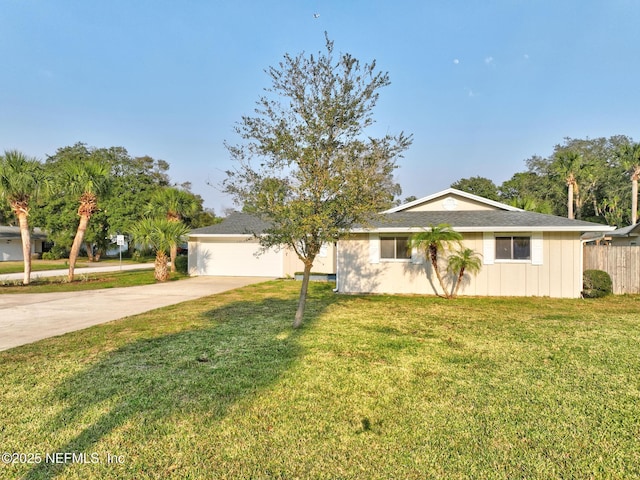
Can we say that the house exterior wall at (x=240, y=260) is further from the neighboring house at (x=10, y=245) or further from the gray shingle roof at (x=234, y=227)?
the neighboring house at (x=10, y=245)

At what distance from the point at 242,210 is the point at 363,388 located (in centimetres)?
392

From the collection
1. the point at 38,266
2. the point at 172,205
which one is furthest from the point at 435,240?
the point at 38,266

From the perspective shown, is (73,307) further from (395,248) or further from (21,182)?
(395,248)

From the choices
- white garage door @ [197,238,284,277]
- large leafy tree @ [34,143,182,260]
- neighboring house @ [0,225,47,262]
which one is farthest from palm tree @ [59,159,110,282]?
neighboring house @ [0,225,47,262]

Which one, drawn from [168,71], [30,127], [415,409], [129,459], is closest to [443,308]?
[415,409]

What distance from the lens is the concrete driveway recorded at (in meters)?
6.64

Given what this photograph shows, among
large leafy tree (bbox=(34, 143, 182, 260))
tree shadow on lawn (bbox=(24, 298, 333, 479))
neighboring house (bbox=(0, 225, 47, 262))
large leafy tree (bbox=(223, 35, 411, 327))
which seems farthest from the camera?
neighboring house (bbox=(0, 225, 47, 262))

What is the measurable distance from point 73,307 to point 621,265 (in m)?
16.8

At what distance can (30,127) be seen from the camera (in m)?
20.2

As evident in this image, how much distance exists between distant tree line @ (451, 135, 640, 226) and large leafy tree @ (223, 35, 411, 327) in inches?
A: 861

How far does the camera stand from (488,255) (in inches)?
450

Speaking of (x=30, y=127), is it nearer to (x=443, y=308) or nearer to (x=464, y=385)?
(x=443, y=308)

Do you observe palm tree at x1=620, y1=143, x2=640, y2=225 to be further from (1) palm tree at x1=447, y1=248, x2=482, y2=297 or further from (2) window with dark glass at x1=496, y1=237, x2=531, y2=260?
(1) palm tree at x1=447, y1=248, x2=482, y2=297

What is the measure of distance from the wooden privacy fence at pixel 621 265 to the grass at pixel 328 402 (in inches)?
250
